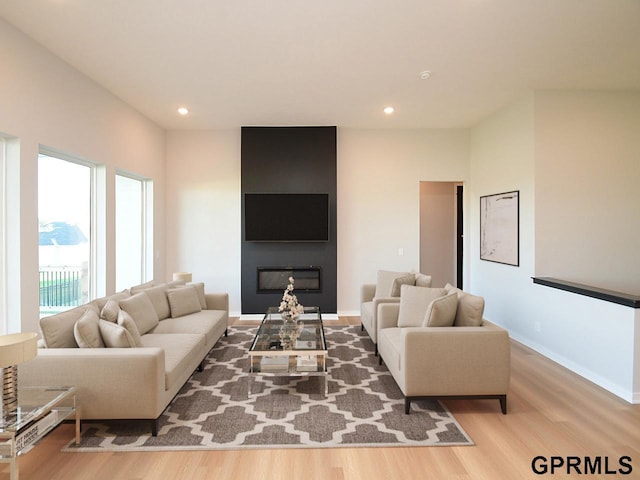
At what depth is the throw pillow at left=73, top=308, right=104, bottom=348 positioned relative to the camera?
8.96 feet

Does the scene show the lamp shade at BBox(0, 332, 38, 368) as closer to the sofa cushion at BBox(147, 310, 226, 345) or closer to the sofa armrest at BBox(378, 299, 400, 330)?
the sofa cushion at BBox(147, 310, 226, 345)

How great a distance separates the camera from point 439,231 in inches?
306

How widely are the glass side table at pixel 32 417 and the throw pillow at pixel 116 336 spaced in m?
0.40

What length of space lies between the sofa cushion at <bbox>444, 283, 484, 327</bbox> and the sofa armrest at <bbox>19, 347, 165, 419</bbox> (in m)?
2.39

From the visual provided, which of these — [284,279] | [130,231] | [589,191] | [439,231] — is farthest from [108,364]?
[439,231]

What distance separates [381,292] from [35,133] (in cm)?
411

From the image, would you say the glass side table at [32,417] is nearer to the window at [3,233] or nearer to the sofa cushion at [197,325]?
the window at [3,233]

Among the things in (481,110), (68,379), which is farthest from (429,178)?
(68,379)

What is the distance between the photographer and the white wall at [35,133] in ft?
10.6

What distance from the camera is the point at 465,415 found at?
117 inches

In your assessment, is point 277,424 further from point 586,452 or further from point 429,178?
point 429,178

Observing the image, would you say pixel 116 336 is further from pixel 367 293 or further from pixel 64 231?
pixel 367 293

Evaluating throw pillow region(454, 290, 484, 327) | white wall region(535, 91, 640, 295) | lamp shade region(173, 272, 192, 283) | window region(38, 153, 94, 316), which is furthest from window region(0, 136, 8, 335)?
white wall region(535, 91, 640, 295)
